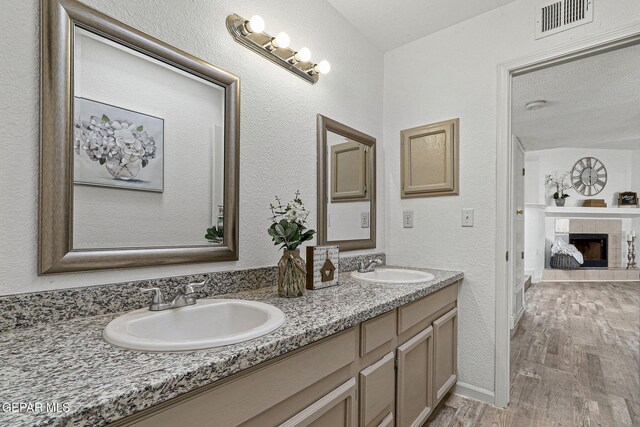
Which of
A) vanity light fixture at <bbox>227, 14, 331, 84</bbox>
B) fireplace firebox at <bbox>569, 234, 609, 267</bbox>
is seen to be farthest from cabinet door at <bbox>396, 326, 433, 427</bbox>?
fireplace firebox at <bbox>569, 234, 609, 267</bbox>

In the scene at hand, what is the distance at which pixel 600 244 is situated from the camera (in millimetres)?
6246

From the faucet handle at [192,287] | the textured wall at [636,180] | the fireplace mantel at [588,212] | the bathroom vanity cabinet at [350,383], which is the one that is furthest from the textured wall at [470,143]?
Result: the textured wall at [636,180]

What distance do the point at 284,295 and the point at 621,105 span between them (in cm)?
441

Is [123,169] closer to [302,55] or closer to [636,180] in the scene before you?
[302,55]

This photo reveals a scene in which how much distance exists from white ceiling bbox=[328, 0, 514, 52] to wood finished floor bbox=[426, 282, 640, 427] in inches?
93.3

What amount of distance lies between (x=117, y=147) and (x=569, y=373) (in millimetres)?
3098

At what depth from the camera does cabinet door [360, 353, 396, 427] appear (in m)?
1.15

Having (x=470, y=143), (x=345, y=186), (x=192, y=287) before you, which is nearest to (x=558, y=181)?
(x=470, y=143)

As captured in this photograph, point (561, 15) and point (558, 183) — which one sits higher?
point (561, 15)

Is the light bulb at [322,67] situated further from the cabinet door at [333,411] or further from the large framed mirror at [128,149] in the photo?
the cabinet door at [333,411]

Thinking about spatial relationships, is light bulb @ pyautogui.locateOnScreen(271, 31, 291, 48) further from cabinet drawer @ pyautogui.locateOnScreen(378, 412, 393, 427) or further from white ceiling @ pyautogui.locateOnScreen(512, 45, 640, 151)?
white ceiling @ pyautogui.locateOnScreen(512, 45, 640, 151)

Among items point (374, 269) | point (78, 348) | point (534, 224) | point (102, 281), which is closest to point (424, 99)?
point (374, 269)

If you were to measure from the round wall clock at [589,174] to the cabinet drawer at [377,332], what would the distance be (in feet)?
22.5

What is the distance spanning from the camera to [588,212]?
598cm
